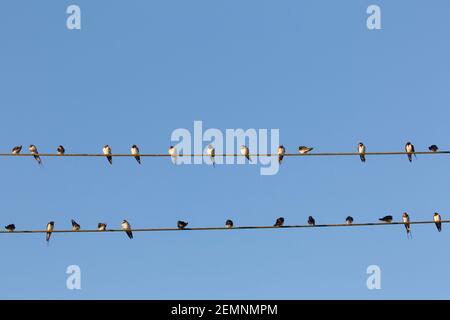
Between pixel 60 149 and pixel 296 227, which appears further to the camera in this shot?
pixel 60 149

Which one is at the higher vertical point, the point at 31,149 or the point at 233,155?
the point at 31,149

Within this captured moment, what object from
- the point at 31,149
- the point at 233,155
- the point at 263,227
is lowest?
the point at 263,227

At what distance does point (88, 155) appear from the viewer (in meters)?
21.2

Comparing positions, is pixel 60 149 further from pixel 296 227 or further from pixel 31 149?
pixel 296 227
